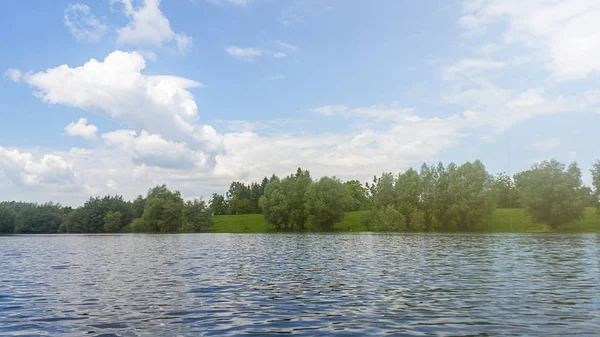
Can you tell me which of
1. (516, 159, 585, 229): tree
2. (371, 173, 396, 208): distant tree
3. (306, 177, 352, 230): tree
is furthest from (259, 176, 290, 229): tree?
(516, 159, 585, 229): tree

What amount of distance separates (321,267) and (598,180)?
130m

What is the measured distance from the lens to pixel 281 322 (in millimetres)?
19016

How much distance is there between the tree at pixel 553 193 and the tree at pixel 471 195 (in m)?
10.8

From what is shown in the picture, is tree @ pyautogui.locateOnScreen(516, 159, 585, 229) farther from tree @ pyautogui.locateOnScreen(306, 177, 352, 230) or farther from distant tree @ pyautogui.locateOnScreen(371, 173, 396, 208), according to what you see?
tree @ pyautogui.locateOnScreen(306, 177, 352, 230)

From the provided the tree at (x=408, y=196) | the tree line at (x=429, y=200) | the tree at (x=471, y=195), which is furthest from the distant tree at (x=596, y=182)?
the tree at (x=408, y=196)

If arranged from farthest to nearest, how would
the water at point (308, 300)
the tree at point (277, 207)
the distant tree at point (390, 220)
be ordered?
the tree at point (277, 207) < the distant tree at point (390, 220) < the water at point (308, 300)

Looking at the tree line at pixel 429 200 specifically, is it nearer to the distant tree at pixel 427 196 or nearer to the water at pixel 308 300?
the distant tree at pixel 427 196

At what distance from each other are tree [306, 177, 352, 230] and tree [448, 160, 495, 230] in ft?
140

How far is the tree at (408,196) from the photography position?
522 ft

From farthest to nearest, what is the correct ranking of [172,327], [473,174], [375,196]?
Result: [375,196] → [473,174] → [172,327]

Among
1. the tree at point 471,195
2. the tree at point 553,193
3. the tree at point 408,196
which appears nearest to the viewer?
the tree at point 553,193

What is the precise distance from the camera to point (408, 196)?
161750mm

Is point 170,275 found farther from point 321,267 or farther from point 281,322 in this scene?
point 281,322

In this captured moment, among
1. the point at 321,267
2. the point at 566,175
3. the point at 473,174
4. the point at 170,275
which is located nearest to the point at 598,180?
the point at 566,175
